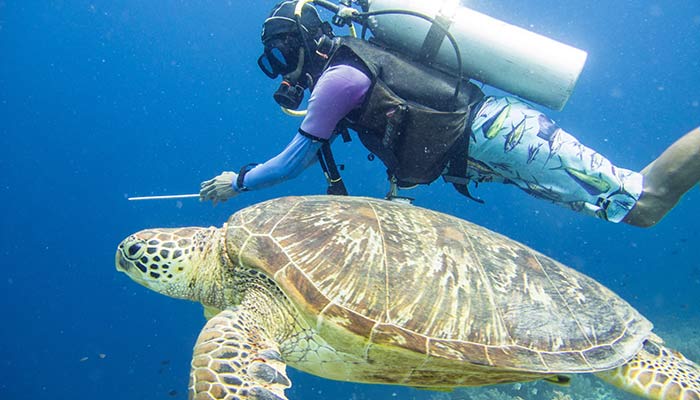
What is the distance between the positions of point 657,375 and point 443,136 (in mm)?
2249

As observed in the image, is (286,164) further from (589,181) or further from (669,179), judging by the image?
(669,179)

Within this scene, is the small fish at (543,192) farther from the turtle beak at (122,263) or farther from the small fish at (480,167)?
the turtle beak at (122,263)

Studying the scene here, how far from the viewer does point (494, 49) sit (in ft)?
Result: 10.5

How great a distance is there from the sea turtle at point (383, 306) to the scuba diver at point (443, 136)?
1.78ft

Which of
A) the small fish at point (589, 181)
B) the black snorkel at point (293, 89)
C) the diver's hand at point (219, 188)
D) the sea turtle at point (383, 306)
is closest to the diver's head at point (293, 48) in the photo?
the black snorkel at point (293, 89)

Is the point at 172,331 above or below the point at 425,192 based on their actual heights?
below

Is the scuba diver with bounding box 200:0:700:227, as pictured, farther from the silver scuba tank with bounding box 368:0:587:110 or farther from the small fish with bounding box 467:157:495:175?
the silver scuba tank with bounding box 368:0:587:110

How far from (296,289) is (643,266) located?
5335cm

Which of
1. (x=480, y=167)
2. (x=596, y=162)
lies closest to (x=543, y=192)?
(x=596, y=162)

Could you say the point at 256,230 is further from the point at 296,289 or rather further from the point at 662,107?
the point at 662,107

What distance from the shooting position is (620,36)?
35094 millimetres

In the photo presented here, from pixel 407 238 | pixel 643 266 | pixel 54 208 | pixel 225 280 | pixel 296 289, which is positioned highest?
pixel 407 238

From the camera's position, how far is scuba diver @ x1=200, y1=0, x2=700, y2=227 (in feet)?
9.70

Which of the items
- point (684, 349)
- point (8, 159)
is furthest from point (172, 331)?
point (8, 159)
